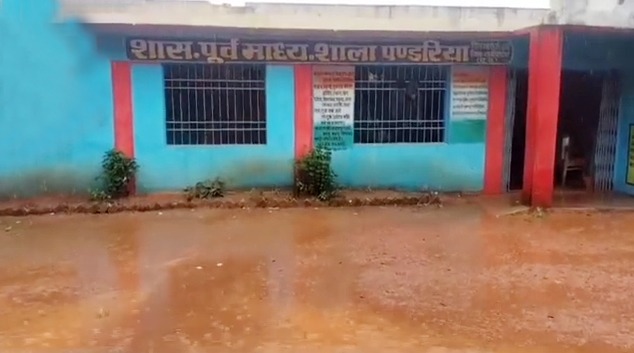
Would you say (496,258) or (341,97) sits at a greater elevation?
(341,97)

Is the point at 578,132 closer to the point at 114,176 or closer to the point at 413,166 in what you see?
the point at 413,166

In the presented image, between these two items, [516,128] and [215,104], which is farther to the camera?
[516,128]

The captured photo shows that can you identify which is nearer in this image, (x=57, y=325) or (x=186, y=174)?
(x=57, y=325)

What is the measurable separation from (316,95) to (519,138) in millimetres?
3599

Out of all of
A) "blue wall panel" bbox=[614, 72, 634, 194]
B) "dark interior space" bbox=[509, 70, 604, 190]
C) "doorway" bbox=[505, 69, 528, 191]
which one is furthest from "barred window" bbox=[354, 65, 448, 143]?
"blue wall panel" bbox=[614, 72, 634, 194]

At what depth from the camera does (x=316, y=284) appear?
5.58 meters

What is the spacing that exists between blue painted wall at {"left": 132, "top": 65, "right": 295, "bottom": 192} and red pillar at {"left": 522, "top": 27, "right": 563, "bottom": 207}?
357 cm

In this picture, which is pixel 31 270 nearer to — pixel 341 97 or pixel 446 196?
pixel 341 97

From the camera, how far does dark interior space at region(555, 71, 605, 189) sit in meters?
10.8

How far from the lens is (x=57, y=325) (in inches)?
181

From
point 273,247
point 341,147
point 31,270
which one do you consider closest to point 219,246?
point 273,247

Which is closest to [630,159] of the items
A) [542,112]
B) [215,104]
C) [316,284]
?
[542,112]

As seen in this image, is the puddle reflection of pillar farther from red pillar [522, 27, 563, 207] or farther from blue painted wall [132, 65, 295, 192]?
red pillar [522, 27, 563, 207]

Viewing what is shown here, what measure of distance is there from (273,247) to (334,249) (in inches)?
26.8
